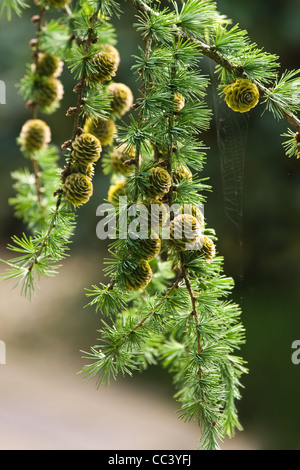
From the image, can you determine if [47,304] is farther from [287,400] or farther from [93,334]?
[287,400]

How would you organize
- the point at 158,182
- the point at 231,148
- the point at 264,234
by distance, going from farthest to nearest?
the point at 264,234 → the point at 231,148 → the point at 158,182

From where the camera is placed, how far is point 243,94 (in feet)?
1.24

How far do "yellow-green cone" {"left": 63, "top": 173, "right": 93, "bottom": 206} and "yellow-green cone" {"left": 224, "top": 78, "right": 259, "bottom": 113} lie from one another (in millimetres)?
133

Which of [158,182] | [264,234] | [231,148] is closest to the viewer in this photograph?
[158,182]

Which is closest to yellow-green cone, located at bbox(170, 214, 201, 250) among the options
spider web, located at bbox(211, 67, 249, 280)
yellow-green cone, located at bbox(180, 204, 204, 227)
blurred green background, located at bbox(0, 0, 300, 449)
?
yellow-green cone, located at bbox(180, 204, 204, 227)

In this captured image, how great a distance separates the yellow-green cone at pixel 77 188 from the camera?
388 millimetres

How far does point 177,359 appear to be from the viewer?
0.55 metres

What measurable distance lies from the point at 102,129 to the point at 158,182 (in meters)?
0.14

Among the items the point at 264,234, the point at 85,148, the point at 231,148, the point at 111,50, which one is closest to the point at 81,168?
the point at 85,148

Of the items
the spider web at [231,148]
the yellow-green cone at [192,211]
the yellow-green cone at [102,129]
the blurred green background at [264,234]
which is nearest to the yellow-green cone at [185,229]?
the yellow-green cone at [192,211]

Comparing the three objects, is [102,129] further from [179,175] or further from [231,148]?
[231,148]

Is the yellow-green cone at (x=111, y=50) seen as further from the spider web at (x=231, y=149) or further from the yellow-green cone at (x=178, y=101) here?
the spider web at (x=231, y=149)

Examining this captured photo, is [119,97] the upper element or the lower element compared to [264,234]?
lower

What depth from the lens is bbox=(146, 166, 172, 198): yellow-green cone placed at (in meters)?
0.37
